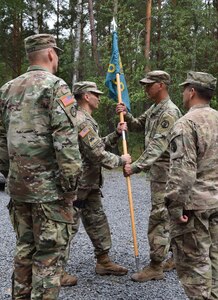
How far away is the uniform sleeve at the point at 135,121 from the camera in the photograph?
5.42 meters

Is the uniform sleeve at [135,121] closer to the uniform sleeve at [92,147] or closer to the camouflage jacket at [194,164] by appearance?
the uniform sleeve at [92,147]

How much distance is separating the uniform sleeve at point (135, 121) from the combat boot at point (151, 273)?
1.84m

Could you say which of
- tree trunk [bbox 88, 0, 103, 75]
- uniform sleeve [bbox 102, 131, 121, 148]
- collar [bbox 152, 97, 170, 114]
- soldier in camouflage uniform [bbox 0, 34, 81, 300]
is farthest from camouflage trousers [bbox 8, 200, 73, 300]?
tree trunk [bbox 88, 0, 103, 75]

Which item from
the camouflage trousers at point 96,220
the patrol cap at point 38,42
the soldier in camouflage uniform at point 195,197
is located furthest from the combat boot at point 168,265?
the patrol cap at point 38,42

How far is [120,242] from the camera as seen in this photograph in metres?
6.18

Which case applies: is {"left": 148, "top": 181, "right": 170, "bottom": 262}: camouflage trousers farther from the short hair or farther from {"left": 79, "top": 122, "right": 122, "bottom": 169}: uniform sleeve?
the short hair

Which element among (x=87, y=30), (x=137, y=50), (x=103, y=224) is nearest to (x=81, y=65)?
(x=137, y=50)

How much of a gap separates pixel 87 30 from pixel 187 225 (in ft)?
68.8

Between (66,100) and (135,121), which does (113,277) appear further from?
(66,100)

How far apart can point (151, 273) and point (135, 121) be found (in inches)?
78.7

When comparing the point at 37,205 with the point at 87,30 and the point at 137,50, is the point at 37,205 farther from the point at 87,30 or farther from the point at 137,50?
the point at 87,30

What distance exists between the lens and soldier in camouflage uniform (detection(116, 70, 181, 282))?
14.8 ft

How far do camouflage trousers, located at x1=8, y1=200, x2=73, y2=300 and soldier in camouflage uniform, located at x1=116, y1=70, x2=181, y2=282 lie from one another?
1.57m

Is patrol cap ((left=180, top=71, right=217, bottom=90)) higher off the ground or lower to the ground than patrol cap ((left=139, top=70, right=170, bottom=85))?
higher
